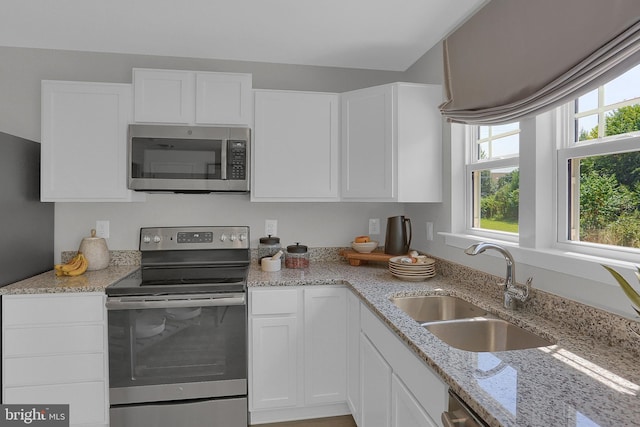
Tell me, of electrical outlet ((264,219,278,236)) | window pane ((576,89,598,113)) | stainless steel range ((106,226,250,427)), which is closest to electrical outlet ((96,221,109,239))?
stainless steel range ((106,226,250,427))

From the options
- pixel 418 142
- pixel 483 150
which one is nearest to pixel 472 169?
pixel 483 150

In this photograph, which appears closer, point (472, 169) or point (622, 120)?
point (622, 120)

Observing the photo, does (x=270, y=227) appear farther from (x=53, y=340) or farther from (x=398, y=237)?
(x=53, y=340)

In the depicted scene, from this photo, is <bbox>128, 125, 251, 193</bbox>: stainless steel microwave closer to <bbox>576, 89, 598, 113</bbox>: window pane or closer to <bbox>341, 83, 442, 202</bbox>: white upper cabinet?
<bbox>341, 83, 442, 202</bbox>: white upper cabinet

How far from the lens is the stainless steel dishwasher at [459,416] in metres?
0.90

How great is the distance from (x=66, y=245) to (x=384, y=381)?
233 centimetres

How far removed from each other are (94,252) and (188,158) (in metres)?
0.91

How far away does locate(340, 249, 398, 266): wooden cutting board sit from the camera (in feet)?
8.14

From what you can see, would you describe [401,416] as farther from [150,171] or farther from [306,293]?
[150,171]

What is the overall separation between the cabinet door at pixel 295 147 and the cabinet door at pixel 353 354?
31.1 inches

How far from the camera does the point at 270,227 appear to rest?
8.98 ft

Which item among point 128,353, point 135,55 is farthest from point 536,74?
point 135,55

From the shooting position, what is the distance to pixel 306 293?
2141mm

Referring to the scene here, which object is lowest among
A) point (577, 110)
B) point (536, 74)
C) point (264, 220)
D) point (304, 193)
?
point (264, 220)
